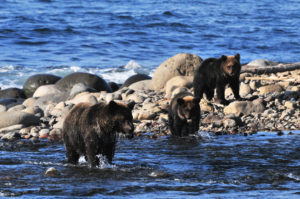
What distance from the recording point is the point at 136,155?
32.7 ft

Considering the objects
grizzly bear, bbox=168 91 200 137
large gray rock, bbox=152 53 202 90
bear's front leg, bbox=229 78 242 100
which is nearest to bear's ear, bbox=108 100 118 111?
grizzly bear, bbox=168 91 200 137

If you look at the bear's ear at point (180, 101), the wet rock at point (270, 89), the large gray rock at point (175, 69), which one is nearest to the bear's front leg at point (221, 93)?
the wet rock at point (270, 89)

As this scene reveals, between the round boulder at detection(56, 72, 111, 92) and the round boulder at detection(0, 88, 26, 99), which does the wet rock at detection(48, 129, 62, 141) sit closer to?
the round boulder at detection(56, 72, 111, 92)

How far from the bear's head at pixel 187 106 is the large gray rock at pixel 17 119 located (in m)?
4.42

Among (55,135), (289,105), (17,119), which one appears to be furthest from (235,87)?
(17,119)

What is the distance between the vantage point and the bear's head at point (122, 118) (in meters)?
7.73

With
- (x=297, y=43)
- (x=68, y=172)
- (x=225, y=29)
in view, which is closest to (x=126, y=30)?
(x=225, y=29)

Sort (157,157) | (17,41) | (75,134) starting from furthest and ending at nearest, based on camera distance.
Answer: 1. (17,41)
2. (157,157)
3. (75,134)

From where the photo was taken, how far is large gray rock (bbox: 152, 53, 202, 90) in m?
18.4

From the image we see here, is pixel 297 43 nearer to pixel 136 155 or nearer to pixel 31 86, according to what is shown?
pixel 31 86

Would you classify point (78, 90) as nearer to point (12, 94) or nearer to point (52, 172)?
point (12, 94)

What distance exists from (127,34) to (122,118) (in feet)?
99.1

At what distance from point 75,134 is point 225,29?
1315 inches

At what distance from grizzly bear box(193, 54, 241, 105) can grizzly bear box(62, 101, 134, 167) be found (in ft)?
20.5
